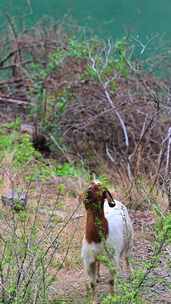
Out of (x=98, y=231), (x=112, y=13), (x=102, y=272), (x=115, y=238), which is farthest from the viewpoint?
(x=112, y=13)

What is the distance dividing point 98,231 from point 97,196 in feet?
0.71

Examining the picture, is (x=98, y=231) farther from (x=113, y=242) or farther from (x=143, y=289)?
(x=143, y=289)

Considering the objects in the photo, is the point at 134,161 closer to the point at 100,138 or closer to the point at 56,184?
the point at 56,184

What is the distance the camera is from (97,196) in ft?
15.6

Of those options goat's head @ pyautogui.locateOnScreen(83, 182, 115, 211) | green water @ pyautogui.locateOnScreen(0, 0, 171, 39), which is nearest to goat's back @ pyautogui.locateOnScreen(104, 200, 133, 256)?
goat's head @ pyautogui.locateOnScreen(83, 182, 115, 211)

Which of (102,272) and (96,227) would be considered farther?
(102,272)

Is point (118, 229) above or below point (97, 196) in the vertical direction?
below

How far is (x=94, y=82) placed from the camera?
1009 cm

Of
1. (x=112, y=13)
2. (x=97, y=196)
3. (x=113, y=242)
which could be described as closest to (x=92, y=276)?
(x=113, y=242)

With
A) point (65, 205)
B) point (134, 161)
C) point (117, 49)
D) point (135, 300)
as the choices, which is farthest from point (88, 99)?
point (135, 300)

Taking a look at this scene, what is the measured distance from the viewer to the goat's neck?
4758mm

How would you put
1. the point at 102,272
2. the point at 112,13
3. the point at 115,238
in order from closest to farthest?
1. the point at 115,238
2. the point at 102,272
3. the point at 112,13

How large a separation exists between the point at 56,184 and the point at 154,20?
5850 millimetres

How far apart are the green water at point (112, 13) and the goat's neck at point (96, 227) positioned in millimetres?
7896
